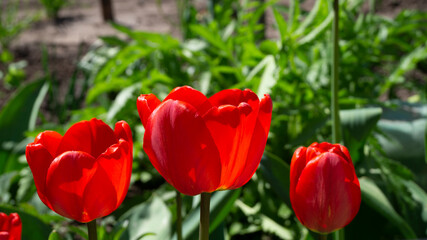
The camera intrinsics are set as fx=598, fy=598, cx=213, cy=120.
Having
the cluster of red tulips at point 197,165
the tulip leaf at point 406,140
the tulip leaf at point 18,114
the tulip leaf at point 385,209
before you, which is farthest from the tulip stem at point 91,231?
the tulip leaf at point 18,114

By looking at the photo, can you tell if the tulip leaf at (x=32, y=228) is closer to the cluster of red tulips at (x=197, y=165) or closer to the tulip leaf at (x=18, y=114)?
the cluster of red tulips at (x=197, y=165)

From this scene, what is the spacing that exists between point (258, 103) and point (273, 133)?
1.20m

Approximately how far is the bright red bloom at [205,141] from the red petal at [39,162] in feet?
0.37

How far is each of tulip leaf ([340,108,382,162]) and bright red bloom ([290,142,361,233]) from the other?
2.49 feet

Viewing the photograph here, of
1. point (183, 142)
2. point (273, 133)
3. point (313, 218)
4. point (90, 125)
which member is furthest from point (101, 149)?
point (273, 133)

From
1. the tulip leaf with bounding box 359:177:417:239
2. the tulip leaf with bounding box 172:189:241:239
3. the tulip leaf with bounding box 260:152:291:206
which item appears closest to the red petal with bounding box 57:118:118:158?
the tulip leaf with bounding box 172:189:241:239

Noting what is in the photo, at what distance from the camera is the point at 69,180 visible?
2.10ft

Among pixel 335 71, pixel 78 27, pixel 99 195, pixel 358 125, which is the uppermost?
pixel 99 195

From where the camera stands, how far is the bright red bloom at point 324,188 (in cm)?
63

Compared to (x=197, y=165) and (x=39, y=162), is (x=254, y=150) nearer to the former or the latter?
(x=197, y=165)

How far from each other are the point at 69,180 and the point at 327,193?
0.91 ft

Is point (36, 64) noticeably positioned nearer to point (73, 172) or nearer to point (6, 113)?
point (6, 113)

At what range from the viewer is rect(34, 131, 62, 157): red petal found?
0.69 meters

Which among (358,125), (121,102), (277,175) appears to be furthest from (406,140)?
(121,102)
